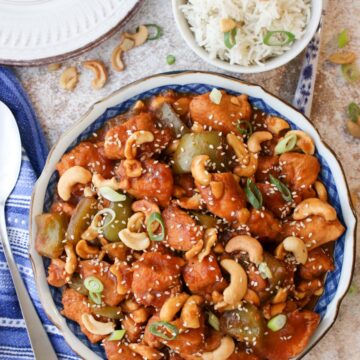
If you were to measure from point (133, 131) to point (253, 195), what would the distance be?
0.48 meters

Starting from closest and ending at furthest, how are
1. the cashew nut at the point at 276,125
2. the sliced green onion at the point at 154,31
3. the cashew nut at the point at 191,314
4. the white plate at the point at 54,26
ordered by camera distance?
the cashew nut at the point at 191,314, the cashew nut at the point at 276,125, the white plate at the point at 54,26, the sliced green onion at the point at 154,31

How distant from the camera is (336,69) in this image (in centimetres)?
254

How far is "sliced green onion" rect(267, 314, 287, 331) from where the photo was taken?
2068 millimetres

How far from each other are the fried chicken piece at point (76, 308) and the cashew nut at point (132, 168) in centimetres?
50

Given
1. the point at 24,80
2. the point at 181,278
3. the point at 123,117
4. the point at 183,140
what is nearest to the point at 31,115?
the point at 24,80

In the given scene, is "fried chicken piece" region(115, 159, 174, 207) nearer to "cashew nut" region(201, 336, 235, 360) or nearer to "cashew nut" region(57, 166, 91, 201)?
"cashew nut" region(57, 166, 91, 201)

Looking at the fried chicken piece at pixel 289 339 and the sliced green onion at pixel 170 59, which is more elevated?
the sliced green onion at pixel 170 59

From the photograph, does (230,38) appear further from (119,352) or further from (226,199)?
(119,352)

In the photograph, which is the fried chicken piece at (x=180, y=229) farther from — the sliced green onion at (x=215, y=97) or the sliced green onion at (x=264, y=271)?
the sliced green onion at (x=215, y=97)

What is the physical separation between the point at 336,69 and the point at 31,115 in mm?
1325

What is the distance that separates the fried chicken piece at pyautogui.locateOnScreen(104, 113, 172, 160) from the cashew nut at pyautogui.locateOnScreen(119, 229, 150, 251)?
11.0 inches

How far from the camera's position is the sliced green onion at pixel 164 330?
201cm

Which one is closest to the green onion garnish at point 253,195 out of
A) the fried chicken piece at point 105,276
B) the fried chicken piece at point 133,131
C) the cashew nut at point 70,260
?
the fried chicken piece at point 133,131

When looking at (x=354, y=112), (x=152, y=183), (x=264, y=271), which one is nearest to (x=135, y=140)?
(x=152, y=183)
